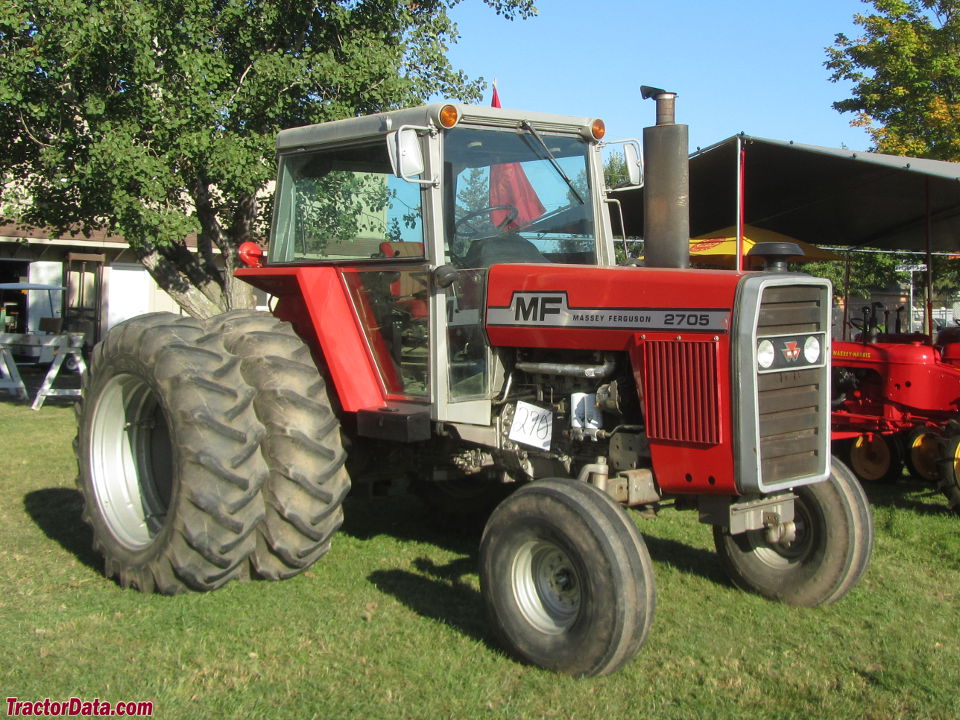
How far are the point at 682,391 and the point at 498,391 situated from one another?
1.02 metres

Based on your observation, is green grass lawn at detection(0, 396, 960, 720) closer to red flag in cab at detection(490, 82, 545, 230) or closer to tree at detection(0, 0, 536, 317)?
red flag in cab at detection(490, 82, 545, 230)

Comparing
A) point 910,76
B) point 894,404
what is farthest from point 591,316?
point 910,76

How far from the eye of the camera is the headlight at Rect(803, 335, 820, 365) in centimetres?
401

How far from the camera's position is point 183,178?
9.70 meters

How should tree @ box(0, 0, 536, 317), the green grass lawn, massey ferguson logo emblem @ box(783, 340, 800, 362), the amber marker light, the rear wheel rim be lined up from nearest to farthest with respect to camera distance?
the green grass lawn → massey ferguson logo emblem @ box(783, 340, 800, 362) → the amber marker light → the rear wheel rim → tree @ box(0, 0, 536, 317)

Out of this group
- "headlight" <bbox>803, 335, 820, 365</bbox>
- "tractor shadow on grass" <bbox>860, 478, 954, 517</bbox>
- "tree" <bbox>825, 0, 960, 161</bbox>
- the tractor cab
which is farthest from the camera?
"tree" <bbox>825, 0, 960, 161</bbox>

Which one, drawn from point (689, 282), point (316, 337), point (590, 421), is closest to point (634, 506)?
point (590, 421)

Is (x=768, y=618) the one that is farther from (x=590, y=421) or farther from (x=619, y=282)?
(x=619, y=282)

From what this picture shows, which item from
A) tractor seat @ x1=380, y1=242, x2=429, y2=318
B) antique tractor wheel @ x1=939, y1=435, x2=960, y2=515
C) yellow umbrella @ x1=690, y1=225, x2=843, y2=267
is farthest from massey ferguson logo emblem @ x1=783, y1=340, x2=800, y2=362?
yellow umbrella @ x1=690, y1=225, x2=843, y2=267

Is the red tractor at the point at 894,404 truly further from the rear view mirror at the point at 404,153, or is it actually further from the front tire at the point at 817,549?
the rear view mirror at the point at 404,153

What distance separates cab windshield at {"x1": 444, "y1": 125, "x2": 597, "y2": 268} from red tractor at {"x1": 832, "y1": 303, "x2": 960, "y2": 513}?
3.28m

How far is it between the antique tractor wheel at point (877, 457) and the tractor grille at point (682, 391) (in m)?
4.21

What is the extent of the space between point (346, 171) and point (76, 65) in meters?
5.37

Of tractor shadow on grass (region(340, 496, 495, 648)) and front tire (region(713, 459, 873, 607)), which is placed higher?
front tire (region(713, 459, 873, 607))
